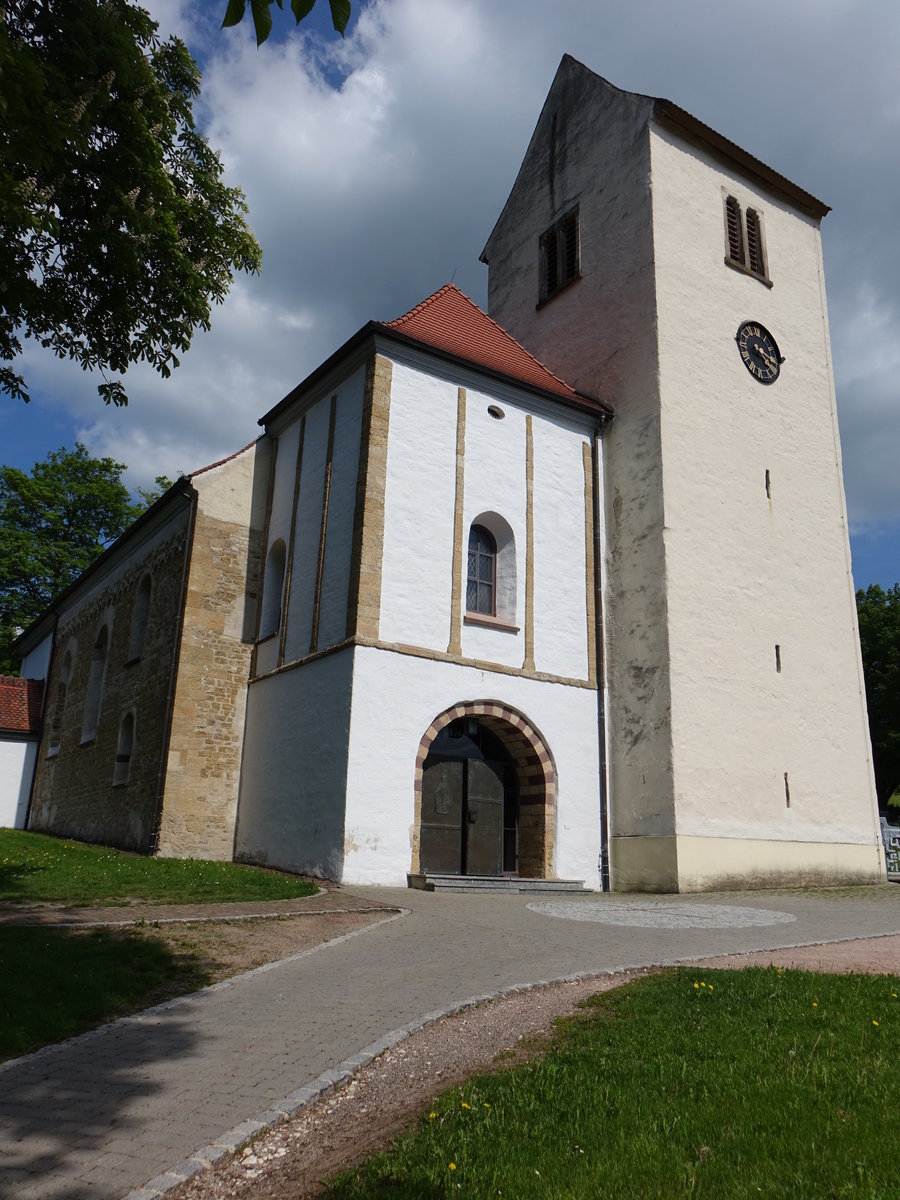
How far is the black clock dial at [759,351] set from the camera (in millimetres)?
A: 18953

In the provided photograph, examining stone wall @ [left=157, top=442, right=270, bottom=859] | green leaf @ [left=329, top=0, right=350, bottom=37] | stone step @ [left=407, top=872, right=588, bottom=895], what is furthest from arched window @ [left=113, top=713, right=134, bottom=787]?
green leaf @ [left=329, top=0, right=350, bottom=37]

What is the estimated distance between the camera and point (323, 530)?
52.0ft

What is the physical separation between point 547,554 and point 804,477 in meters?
6.29

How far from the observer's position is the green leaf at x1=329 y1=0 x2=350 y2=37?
3264 millimetres

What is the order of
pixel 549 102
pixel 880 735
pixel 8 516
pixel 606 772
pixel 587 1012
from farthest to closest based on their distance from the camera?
pixel 880 735, pixel 8 516, pixel 549 102, pixel 606 772, pixel 587 1012

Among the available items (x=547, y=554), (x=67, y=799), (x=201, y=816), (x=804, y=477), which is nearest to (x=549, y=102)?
(x=804, y=477)

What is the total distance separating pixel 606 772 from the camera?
16.1m

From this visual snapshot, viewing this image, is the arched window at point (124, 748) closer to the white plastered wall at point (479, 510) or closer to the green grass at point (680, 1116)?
the white plastered wall at point (479, 510)

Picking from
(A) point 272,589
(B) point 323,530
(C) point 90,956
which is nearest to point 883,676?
(A) point 272,589

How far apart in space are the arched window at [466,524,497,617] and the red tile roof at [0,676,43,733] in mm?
18657

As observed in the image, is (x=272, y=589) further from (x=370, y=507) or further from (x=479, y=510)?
(x=479, y=510)

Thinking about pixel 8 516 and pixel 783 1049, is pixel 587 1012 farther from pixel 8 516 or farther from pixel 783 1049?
pixel 8 516

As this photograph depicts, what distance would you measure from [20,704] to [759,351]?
77.8ft

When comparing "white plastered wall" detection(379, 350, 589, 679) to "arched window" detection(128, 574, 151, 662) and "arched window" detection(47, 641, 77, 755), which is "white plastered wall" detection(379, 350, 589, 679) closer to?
"arched window" detection(128, 574, 151, 662)
